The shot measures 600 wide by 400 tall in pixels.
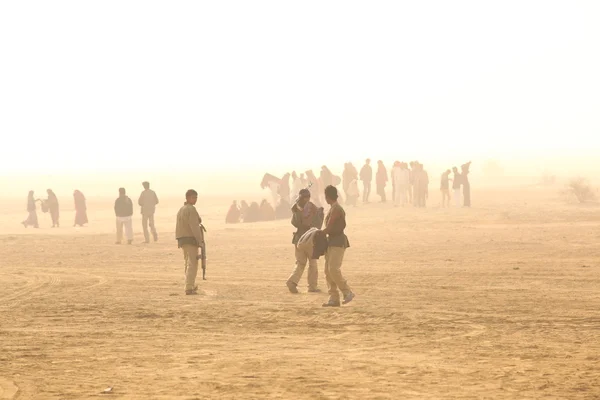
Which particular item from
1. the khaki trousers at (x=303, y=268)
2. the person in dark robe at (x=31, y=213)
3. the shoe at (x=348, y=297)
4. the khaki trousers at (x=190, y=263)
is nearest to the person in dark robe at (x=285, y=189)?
the person in dark robe at (x=31, y=213)

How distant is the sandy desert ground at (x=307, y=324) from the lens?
10711 millimetres

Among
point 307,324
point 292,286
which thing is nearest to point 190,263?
point 292,286

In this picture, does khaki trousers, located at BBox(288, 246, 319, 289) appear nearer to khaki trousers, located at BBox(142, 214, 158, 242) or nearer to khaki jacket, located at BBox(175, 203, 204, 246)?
khaki jacket, located at BBox(175, 203, 204, 246)

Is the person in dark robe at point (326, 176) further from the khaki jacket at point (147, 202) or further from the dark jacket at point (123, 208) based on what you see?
the dark jacket at point (123, 208)

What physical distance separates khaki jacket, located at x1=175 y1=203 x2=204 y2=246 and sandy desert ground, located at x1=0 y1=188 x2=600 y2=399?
3.22 ft

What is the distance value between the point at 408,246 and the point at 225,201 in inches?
1147

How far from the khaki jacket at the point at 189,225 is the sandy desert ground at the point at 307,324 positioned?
0.98m

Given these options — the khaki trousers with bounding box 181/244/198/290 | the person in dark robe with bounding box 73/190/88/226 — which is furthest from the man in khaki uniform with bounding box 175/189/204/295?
the person in dark robe with bounding box 73/190/88/226

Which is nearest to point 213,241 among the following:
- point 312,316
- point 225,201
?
point 312,316

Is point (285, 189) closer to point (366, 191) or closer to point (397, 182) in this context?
point (397, 182)

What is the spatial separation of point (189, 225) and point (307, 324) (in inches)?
160

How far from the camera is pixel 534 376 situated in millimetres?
10859

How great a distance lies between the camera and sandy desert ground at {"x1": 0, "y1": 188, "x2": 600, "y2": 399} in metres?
10.7

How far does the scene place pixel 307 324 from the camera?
48.2 feet
